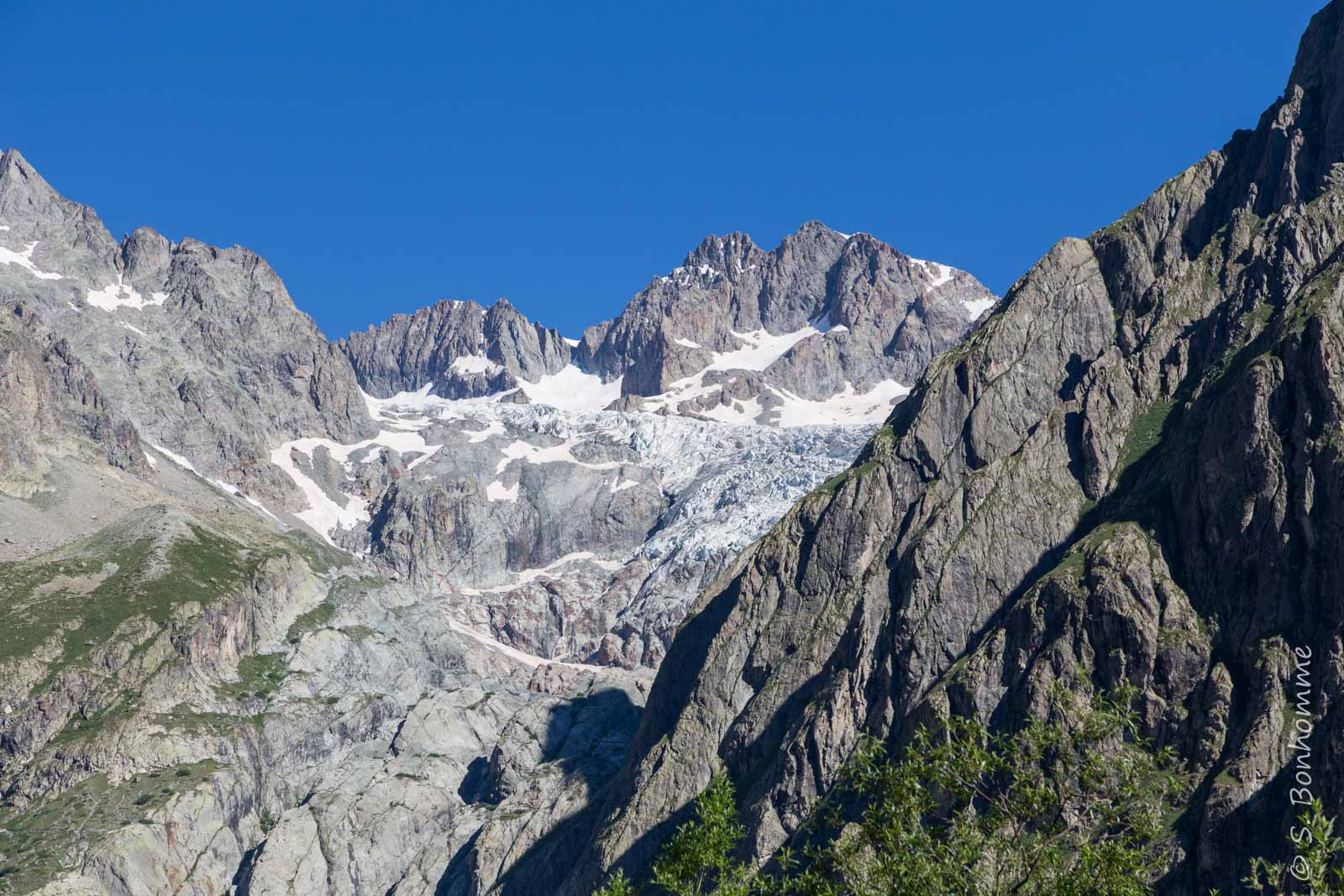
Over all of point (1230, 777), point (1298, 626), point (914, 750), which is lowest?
point (914, 750)

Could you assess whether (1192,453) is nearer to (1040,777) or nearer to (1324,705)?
(1324,705)

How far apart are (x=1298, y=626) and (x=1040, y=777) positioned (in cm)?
11595

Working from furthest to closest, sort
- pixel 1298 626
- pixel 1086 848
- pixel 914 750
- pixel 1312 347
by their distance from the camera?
pixel 1312 347 < pixel 1298 626 < pixel 914 750 < pixel 1086 848

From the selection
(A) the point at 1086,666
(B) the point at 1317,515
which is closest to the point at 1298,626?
(B) the point at 1317,515

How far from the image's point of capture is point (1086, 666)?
60188 millimetres

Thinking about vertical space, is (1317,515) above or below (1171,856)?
above

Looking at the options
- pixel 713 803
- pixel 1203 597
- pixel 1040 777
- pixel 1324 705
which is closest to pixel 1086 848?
pixel 1040 777

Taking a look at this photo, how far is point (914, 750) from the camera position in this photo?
56.8m

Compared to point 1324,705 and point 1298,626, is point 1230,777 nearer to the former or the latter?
point 1324,705

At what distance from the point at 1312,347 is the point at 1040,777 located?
133913 millimetres

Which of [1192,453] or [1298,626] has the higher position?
[1192,453]

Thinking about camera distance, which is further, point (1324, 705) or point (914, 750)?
point (1324, 705)

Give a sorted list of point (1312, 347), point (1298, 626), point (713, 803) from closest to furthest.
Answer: point (713, 803)
point (1298, 626)
point (1312, 347)

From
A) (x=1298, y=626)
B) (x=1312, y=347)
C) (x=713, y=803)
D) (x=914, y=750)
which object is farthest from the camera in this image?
(x=1312, y=347)
